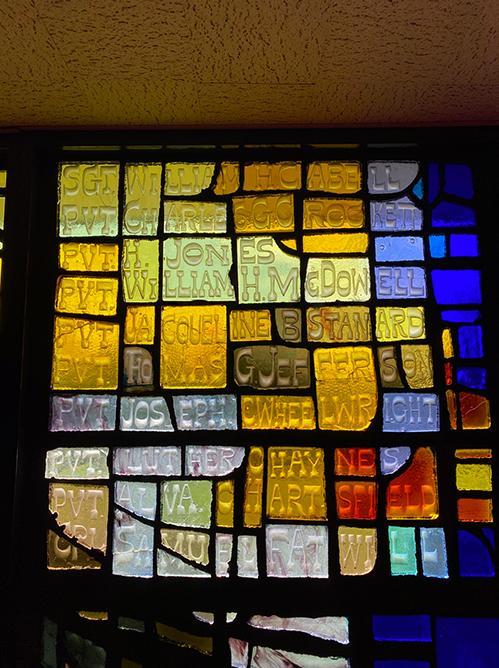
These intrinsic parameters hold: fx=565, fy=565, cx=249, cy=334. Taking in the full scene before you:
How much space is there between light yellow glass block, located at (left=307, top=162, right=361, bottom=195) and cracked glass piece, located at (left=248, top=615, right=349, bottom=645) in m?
1.39

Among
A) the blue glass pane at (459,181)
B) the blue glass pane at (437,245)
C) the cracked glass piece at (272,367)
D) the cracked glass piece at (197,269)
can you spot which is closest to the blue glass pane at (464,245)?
the blue glass pane at (437,245)

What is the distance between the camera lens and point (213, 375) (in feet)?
6.11

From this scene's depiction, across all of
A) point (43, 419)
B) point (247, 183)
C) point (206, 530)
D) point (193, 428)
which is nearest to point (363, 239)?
point (247, 183)

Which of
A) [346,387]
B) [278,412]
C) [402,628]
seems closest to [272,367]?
[278,412]

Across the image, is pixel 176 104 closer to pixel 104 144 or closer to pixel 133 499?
pixel 104 144

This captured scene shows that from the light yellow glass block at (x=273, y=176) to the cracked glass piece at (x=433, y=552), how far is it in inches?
47.6

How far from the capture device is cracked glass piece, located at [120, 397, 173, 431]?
1.84m

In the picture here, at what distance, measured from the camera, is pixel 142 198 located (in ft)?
6.41

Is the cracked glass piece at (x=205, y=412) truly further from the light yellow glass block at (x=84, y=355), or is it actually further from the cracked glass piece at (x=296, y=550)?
the cracked glass piece at (x=296, y=550)

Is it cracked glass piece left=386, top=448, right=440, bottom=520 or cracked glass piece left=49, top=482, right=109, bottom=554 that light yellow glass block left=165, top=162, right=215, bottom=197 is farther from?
cracked glass piece left=386, top=448, right=440, bottom=520

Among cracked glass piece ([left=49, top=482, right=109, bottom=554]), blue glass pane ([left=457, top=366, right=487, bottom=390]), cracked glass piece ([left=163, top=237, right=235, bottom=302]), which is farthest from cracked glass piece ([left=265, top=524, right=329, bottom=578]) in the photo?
cracked glass piece ([left=163, top=237, right=235, bottom=302])

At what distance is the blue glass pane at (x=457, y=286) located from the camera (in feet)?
6.18

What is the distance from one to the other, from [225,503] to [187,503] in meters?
0.12

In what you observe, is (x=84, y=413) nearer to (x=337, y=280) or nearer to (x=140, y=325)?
(x=140, y=325)
